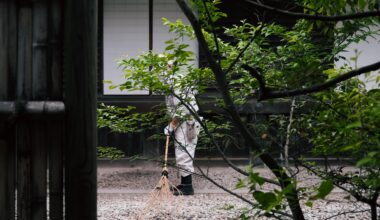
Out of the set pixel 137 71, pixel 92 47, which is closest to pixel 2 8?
pixel 92 47

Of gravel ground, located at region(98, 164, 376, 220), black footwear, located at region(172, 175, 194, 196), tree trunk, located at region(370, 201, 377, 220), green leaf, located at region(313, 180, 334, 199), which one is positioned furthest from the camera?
black footwear, located at region(172, 175, 194, 196)

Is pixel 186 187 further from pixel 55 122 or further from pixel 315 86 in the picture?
pixel 315 86

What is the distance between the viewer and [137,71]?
11.6 ft

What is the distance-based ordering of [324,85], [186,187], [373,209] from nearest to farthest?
[324,85] → [373,209] → [186,187]

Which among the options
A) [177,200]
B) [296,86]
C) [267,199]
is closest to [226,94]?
[296,86]

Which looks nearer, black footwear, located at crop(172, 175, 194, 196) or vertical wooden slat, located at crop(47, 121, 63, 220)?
vertical wooden slat, located at crop(47, 121, 63, 220)

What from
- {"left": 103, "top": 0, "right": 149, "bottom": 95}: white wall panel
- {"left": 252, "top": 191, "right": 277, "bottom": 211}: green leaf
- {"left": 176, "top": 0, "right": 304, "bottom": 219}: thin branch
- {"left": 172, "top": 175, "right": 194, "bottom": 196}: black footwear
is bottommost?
{"left": 172, "top": 175, "right": 194, "bottom": 196}: black footwear

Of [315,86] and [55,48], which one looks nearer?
[315,86]

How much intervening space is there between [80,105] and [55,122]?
0.15m

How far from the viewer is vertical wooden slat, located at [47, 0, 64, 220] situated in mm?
2326

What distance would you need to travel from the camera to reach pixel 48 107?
227 centimetres

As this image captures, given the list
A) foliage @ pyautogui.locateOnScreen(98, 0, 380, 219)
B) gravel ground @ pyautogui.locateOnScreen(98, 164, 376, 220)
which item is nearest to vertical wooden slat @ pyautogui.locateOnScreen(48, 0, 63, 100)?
foliage @ pyautogui.locateOnScreen(98, 0, 380, 219)

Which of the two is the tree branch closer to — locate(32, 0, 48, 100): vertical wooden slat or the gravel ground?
locate(32, 0, 48, 100): vertical wooden slat

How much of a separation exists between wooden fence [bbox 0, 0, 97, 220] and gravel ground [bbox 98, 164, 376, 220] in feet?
6.64
